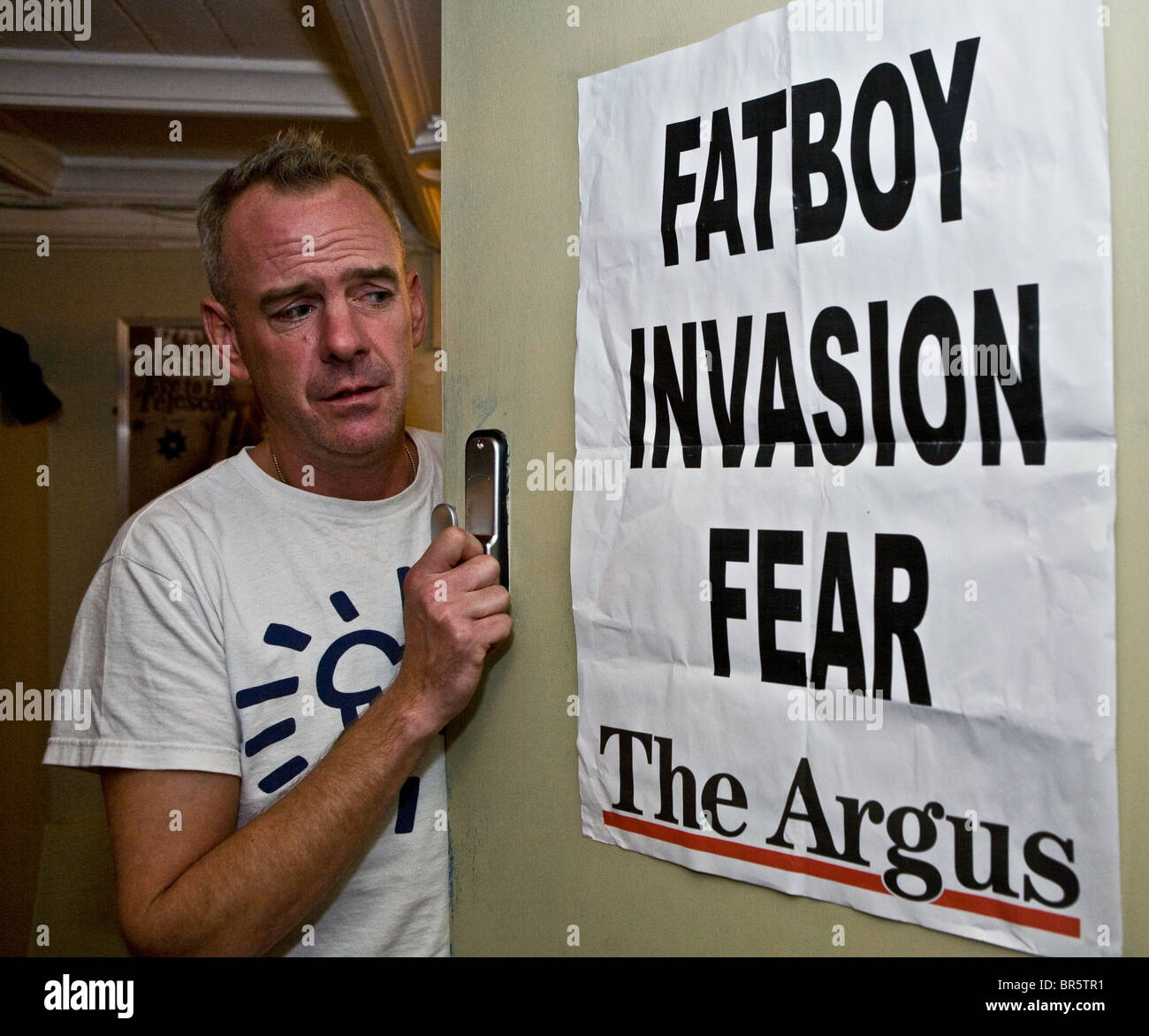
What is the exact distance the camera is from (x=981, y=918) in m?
0.54

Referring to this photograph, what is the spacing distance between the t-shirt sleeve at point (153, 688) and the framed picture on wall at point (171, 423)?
7.79ft

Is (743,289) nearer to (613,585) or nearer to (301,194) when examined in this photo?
(613,585)

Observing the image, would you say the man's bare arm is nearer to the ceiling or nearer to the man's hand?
the man's hand

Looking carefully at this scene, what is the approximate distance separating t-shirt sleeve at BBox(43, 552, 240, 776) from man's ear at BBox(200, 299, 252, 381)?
29cm

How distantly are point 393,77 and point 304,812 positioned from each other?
189cm

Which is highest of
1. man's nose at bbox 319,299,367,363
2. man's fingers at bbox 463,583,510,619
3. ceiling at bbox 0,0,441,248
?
ceiling at bbox 0,0,441,248

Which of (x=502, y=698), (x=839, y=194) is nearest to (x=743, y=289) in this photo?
(x=839, y=194)

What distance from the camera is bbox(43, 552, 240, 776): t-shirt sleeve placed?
81 cm

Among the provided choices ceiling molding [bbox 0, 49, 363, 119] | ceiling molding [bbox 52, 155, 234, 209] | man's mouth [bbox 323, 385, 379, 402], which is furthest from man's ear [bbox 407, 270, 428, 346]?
ceiling molding [bbox 52, 155, 234, 209]

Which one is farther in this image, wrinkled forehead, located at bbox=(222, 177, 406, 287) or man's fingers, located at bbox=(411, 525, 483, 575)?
wrinkled forehead, located at bbox=(222, 177, 406, 287)

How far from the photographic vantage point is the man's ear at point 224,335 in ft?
3.37

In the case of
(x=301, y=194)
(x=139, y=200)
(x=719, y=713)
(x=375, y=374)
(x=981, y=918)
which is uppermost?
(x=139, y=200)

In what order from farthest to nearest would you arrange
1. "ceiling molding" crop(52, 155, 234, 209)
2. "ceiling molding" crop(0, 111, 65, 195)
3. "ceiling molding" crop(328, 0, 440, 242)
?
"ceiling molding" crop(52, 155, 234, 209), "ceiling molding" crop(0, 111, 65, 195), "ceiling molding" crop(328, 0, 440, 242)
